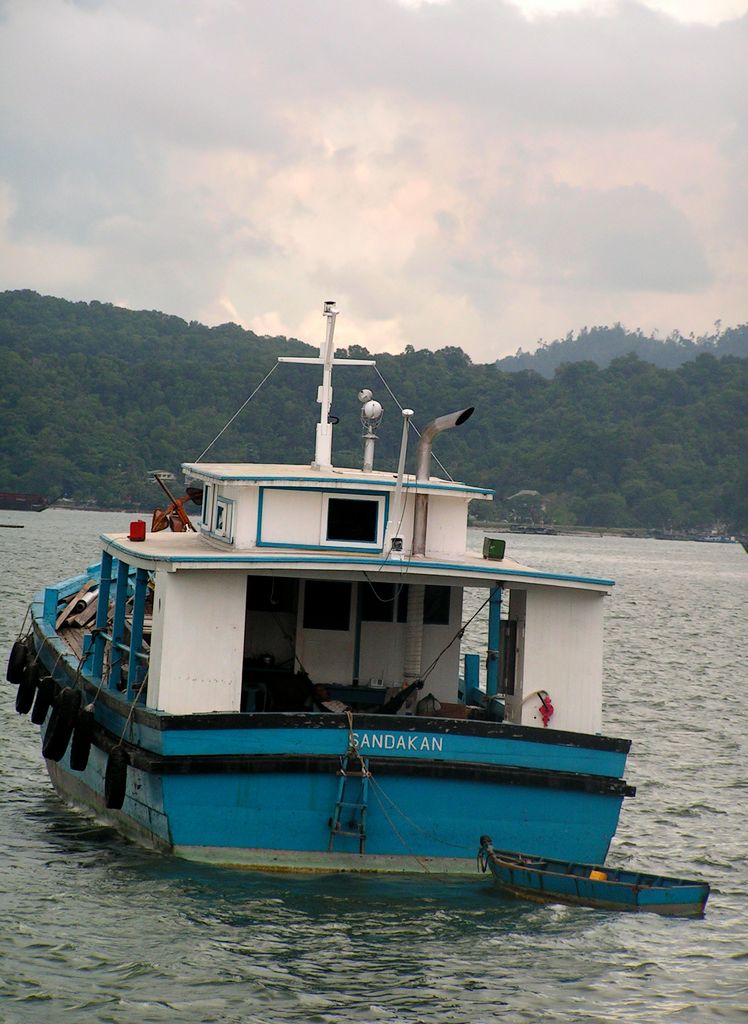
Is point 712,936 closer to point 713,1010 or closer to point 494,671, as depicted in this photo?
point 713,1010

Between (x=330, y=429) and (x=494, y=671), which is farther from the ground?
(x=330, y=429)

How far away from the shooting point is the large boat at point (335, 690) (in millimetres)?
14383

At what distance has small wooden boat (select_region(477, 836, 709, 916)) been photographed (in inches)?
569

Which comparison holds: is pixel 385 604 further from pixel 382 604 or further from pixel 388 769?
pixel 388 769

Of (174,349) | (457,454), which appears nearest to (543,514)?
(457,454)

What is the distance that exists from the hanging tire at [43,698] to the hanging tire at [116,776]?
9.84 ft

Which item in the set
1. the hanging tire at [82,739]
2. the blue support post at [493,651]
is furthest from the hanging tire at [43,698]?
the blue support post at [493,651]

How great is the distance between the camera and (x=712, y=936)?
14.8 m

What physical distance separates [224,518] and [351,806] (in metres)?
3.91

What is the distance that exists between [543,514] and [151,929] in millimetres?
165542

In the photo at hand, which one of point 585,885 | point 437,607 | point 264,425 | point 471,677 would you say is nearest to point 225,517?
point 437,607

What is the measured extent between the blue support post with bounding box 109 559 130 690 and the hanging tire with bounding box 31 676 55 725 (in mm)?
1272

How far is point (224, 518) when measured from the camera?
54.5 feet

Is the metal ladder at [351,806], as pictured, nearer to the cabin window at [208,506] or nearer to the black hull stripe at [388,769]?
the black hull stripe at [388,769]
